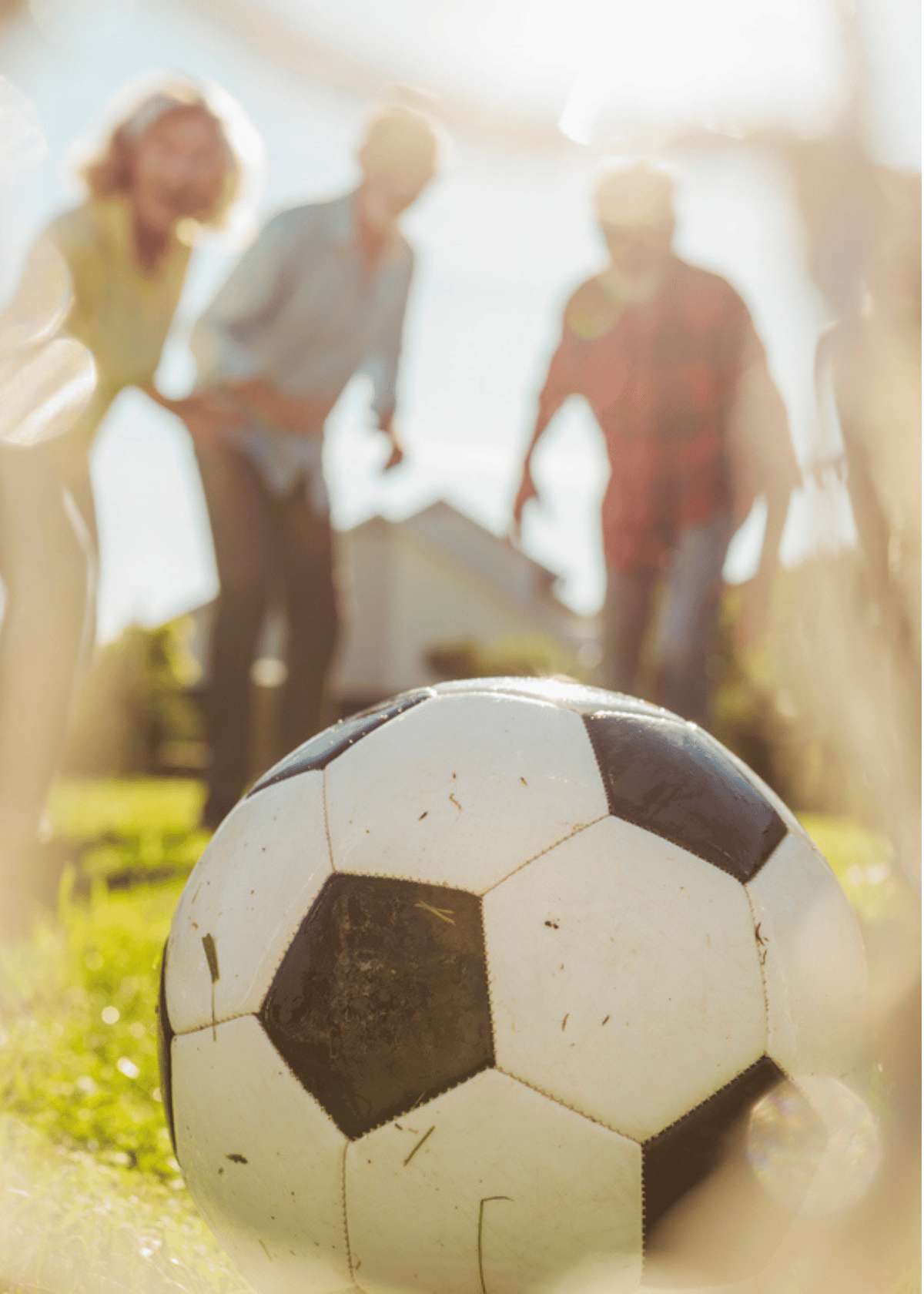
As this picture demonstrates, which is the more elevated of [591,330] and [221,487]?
[591,330]

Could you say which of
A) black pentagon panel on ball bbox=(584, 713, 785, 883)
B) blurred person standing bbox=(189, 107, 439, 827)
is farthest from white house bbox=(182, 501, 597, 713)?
black pentagon panel on ball bbox=(584, 713, 785, 883)

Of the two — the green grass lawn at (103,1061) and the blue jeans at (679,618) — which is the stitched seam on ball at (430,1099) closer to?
the green grass lawn at (103,1061)

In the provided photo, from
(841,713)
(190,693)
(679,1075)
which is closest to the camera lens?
(679,1075)

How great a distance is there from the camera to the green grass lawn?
1.67m

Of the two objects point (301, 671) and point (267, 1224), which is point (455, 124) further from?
point (267, 1224)

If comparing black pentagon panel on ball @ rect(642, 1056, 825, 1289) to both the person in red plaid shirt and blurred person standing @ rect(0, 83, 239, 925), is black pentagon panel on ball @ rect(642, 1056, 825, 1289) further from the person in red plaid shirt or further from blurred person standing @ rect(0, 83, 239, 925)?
the person in red plaid shirt

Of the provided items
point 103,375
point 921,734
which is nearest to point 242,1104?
point 921,734

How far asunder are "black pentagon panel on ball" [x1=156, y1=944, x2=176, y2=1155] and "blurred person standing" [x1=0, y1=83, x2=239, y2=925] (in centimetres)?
169

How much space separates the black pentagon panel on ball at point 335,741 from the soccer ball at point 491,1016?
7 centimetres

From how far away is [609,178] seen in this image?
15.2 feet

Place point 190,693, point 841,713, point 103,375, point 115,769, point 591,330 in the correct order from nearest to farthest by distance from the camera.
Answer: point 103,375, point 841,713, point 591,330, point 115,769, point 190,693

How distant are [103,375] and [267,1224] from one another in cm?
275

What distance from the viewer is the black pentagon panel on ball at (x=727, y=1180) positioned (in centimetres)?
128

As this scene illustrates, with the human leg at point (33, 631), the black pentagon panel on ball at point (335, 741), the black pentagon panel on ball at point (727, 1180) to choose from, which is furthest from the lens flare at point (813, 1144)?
the human leg at point (33, 631)
